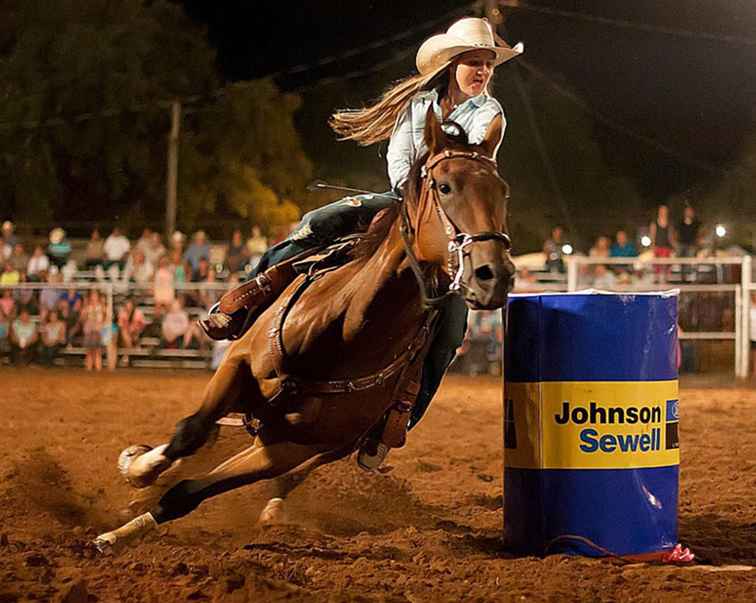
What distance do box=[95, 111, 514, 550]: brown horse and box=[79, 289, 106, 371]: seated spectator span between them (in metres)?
12.7

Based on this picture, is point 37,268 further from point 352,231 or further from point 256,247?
point 352,231

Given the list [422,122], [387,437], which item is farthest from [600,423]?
[422,122]

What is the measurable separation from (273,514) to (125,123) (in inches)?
1006

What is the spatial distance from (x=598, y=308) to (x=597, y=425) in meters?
0.48

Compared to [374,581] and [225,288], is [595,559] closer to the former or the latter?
[374,581]

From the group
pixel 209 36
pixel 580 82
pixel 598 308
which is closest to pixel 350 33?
pixel 209 36

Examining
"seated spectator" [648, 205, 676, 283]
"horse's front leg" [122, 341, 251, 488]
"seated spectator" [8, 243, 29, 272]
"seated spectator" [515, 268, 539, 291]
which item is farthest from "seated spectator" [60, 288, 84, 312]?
"horse's front leg" [122, 341, 251, 488]

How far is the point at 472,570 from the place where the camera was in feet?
14.9

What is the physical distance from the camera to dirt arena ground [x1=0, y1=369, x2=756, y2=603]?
13.4ft

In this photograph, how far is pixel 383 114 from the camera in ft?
17.3

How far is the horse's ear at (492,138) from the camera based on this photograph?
14.6 ft

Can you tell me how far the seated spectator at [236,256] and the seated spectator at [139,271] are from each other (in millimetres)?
1251

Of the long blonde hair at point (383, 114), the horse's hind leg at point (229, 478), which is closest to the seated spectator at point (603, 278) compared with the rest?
the long blonde hair at point (383, 114)

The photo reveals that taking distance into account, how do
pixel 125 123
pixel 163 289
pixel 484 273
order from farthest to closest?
pixel 125 123
pixel 163 289
pixel 484 273
